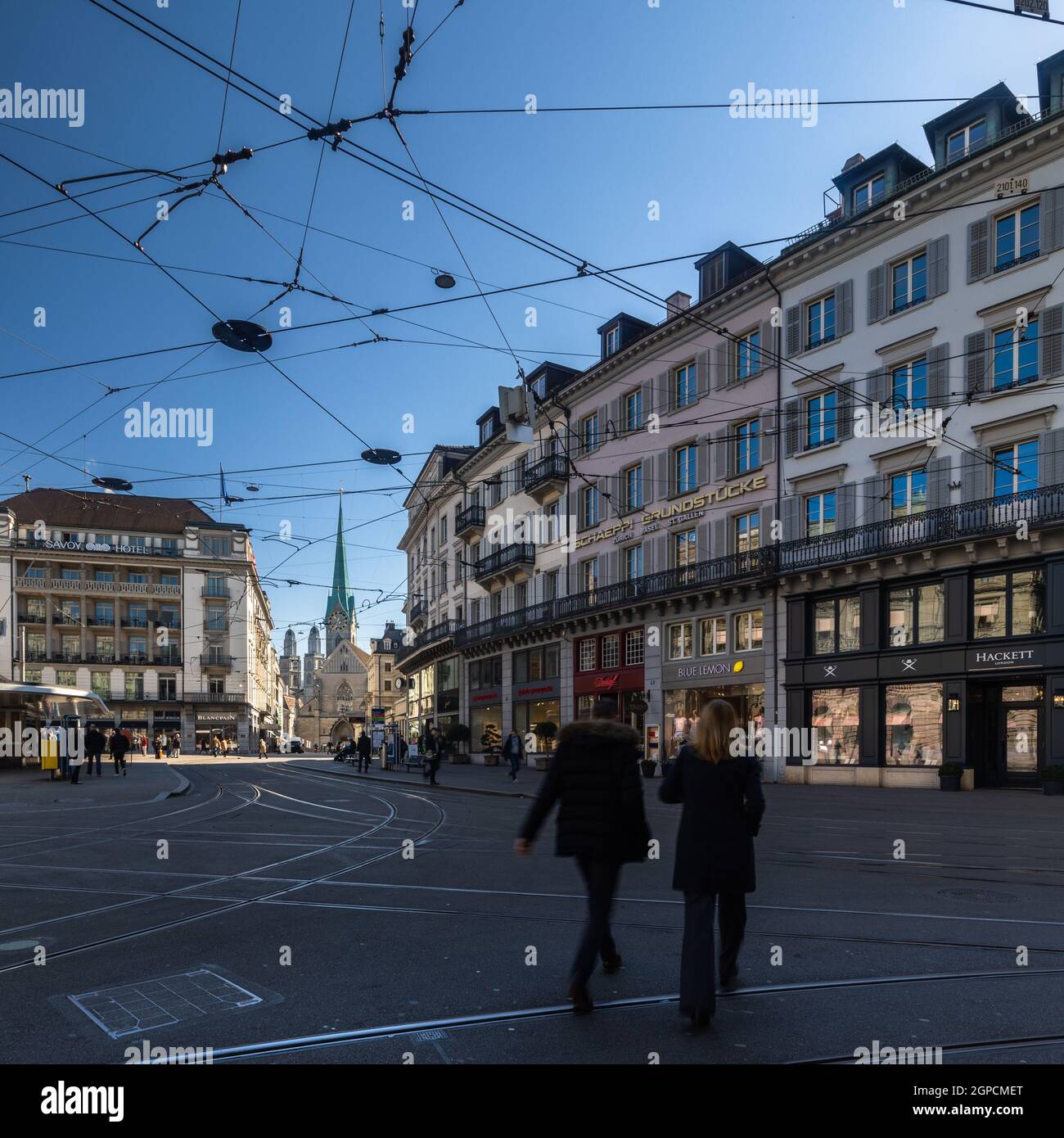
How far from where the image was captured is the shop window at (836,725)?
26547 millimetres

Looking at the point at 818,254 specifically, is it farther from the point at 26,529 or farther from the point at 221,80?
the point at 26,529

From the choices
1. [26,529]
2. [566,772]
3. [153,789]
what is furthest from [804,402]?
[26,529]

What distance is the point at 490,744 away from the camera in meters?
45.1

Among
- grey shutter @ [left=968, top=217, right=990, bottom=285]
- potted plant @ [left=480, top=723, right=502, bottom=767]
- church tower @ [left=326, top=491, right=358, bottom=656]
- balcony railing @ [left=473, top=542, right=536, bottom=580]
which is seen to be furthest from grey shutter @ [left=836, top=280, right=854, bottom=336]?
church tower @ [left=326, top=491, right=358, bottom=656]

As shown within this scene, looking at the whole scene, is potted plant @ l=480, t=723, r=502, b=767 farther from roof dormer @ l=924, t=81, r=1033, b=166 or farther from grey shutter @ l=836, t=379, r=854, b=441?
roof dormer @ l=924, t=81, r=1033, b=166

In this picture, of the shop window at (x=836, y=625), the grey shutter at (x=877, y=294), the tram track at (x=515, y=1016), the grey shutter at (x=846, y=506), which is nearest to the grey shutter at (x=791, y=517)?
the grey shutter at (x=846, y=506)

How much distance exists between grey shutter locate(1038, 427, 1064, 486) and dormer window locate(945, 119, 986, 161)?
780 cm

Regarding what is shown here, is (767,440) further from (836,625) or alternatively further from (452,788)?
(452,788)

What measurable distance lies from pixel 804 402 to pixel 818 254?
177 inches

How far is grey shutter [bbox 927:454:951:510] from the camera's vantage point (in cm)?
2425

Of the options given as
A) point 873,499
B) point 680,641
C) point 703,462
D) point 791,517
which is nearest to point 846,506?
point 873,499

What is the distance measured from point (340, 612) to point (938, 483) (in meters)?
148

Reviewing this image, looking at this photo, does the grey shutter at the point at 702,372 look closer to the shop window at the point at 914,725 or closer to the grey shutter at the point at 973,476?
the grey shutter at the point at 973,476
